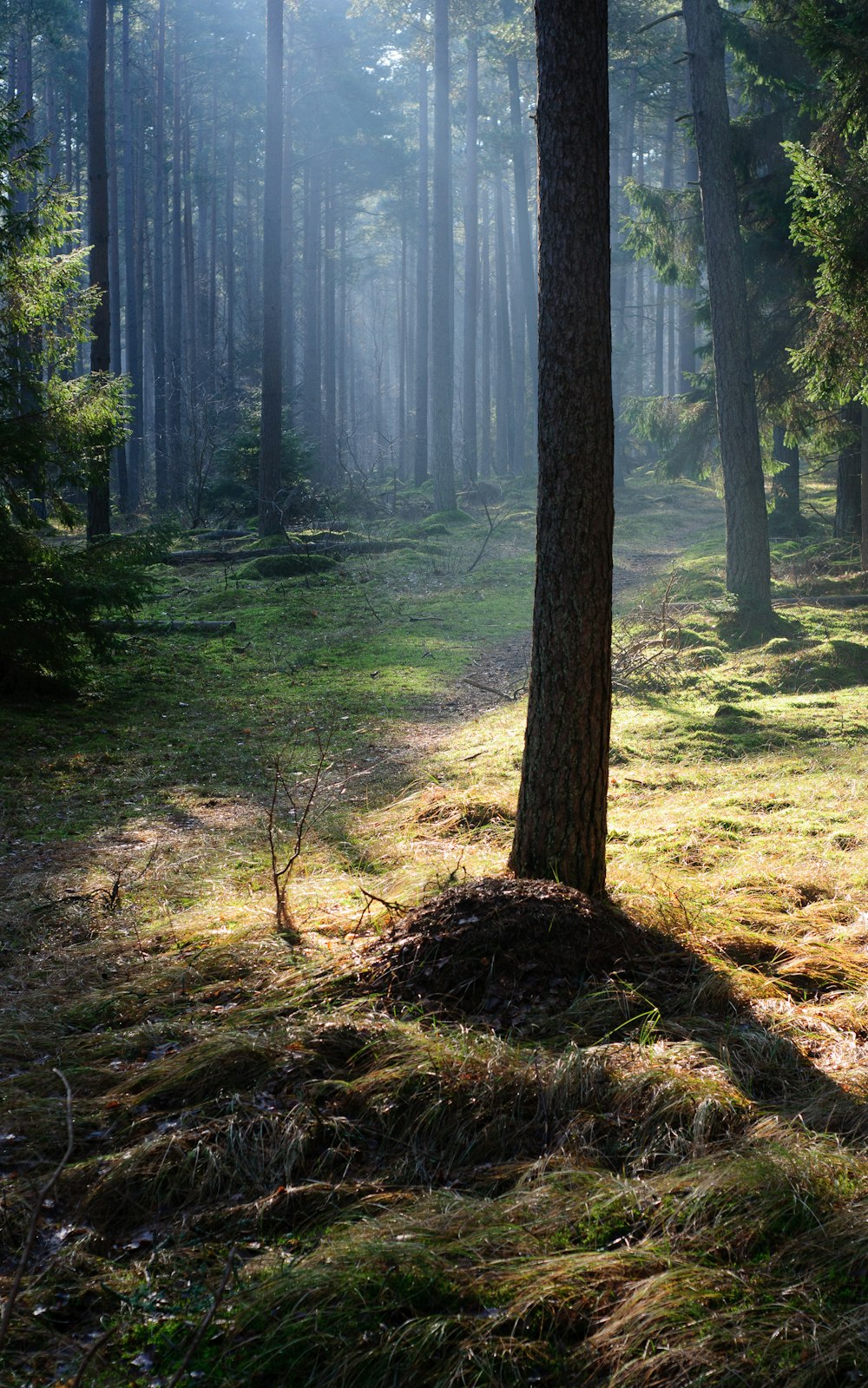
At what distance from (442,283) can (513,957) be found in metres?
24.5

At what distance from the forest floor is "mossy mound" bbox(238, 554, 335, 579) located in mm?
8476

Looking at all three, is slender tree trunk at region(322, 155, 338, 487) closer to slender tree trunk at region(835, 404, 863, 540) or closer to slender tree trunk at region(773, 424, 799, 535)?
slender tree trunk at region(773, 424, 799, 535)

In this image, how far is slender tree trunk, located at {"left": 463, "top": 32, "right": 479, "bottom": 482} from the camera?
95.6 feet

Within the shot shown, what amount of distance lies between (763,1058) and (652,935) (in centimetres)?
96

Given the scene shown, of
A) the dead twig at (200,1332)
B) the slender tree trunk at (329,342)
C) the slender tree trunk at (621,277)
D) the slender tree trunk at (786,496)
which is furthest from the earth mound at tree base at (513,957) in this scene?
the slender tree trunk at (329,342)

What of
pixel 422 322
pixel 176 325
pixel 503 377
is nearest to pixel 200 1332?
pixel 176 325

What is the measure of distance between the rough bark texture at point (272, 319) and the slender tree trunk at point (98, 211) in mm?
3359

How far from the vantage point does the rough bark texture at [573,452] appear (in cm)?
427

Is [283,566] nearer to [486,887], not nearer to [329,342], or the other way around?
[486,887]

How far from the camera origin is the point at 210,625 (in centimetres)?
1307

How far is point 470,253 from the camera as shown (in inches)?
1171

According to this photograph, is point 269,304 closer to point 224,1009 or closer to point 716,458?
point 716,458

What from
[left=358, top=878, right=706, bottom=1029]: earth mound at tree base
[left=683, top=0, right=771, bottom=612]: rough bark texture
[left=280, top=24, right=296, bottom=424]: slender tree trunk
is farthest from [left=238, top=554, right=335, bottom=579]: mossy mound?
[left=280, top=24, right=296, bottom=424]: slender tree trunk

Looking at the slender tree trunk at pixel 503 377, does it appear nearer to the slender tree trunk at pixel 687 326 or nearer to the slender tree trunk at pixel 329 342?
the slender tree trunk at pixel 687 326
